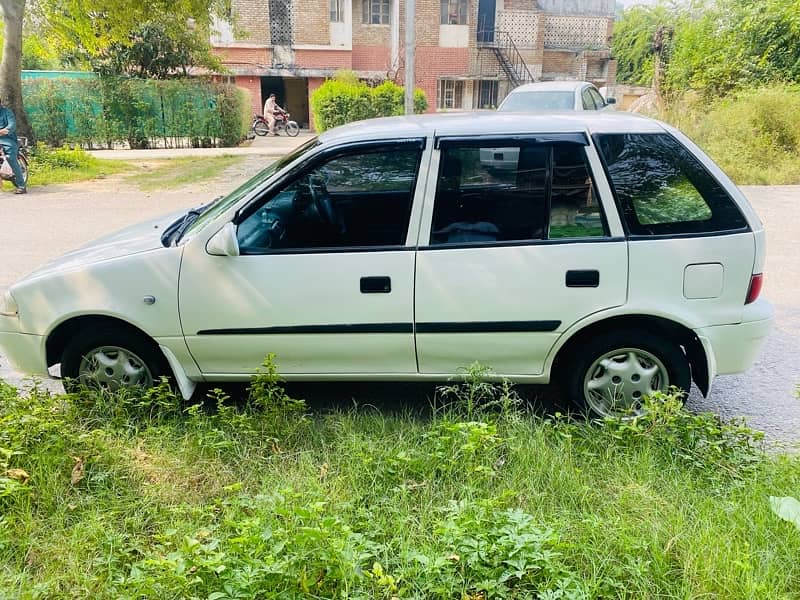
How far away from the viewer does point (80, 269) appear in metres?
3.85

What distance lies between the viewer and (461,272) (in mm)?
3678

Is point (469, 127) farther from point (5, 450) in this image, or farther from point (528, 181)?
point (5, 450)

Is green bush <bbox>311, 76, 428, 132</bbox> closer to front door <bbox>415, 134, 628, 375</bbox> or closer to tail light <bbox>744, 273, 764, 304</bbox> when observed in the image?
front door <bbox>415, 134, 628, 375</bbox>

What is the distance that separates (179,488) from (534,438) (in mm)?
1836

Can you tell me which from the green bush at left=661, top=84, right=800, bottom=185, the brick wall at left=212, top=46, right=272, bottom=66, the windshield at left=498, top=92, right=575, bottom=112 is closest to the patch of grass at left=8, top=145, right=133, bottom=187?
the windshield at left=498, top=92, right=575, bottom=112

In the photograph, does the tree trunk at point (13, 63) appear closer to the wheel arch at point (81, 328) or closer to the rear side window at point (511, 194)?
the wheel arch at point (81, 328)

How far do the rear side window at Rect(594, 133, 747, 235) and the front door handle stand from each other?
1.38m

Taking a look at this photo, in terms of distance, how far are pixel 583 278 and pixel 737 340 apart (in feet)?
3.15

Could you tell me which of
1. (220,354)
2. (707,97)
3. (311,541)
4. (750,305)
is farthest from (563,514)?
(707,97)

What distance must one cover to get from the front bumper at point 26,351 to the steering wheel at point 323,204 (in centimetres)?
185

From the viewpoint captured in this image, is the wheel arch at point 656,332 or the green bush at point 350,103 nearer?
the wheel arch at point 656,332

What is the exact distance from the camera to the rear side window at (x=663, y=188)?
3.65m

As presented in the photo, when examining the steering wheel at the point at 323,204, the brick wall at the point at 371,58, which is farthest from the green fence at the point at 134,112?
the steering wheel at the point at 323,204

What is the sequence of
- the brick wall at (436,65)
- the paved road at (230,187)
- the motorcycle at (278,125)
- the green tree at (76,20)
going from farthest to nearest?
1. the brick wall at (436,65)
2. the motorcycle at (278,125)
3. the green tree at (76,20)
4. the paved road at (230,187)
